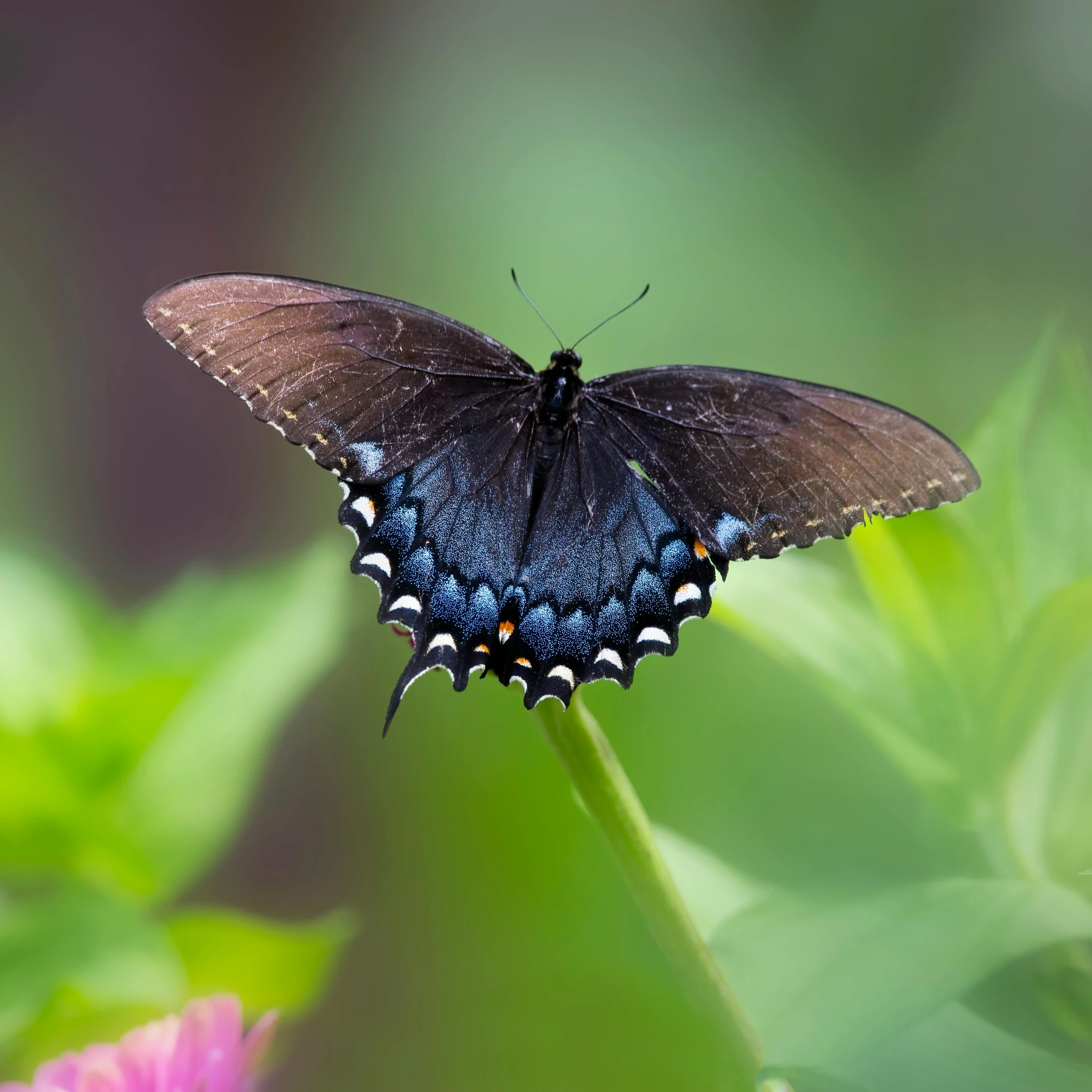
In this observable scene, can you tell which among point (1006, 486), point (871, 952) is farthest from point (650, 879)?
point (1006, 486)

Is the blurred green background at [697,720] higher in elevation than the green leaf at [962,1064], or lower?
higher

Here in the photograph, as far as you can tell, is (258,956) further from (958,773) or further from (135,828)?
(958,773)

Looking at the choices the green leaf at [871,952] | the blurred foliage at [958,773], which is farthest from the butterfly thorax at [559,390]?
the green leaf at [871,952]

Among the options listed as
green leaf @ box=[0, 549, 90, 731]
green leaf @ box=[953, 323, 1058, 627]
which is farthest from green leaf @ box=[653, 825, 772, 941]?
green leaf @ box=[0, 549, 90, 731]

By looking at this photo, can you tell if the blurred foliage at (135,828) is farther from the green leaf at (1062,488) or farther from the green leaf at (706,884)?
the green leaf at (1062,488)

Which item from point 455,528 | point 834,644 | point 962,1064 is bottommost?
point 962,1064

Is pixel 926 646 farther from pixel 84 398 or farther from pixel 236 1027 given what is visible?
pixel 84 398
